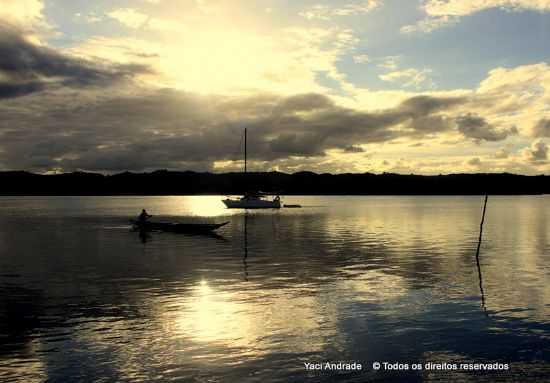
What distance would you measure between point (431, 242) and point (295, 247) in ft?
59.2

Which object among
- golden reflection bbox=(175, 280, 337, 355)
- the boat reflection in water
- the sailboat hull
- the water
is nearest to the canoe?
the water

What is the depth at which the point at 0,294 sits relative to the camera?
1257 inches

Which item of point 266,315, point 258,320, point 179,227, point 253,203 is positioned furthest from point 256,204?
point 258,320

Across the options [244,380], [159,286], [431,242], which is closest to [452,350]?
[244,380]

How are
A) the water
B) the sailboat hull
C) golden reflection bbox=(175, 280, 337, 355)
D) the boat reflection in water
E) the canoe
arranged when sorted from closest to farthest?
the water → golden reflection bbox=(175, 280, 337, 355) → the canoe → the sailboat hull → the boat reflection in water

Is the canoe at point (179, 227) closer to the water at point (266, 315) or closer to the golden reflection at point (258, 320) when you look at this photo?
the water at point (266, 315)

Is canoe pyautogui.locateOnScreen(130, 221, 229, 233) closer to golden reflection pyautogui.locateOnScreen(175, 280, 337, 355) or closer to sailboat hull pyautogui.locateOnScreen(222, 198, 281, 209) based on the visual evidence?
golden reflection pyautogui.locateOnScreen(175, 280, 337, 355)

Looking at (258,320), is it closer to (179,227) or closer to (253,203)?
(179,227)

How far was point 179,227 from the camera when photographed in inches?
3152

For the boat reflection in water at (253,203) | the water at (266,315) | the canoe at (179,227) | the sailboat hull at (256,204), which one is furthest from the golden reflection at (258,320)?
the boat reflection in water at (253,203)

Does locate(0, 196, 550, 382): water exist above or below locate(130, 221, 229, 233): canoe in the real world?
below

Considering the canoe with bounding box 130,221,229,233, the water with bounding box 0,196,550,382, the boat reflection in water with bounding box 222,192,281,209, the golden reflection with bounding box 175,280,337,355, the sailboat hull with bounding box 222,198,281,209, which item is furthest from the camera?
the boat reflection in water with bounding box 222,192,281,209

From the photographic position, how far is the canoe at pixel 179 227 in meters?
77.9

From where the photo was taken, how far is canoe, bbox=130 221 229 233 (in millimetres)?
77875
